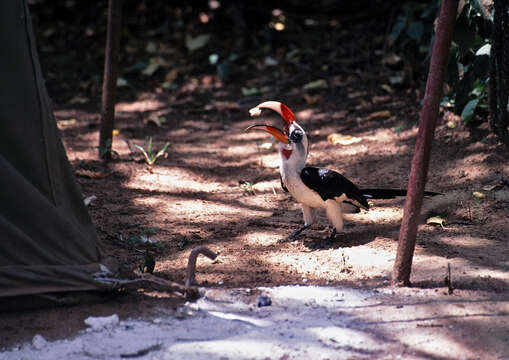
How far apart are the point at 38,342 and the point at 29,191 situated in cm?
63

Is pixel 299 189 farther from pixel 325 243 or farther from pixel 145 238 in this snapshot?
pixel 145 238

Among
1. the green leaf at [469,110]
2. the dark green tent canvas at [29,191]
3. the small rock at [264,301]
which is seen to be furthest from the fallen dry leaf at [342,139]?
the dark green tent canvas at [29,191]

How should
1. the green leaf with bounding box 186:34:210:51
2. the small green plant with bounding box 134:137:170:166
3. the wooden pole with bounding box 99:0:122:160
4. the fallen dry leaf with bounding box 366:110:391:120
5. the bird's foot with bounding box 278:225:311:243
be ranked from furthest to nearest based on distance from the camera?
the green leaf with bounding box 186:34:210:51, the fallen dry leaf with bounding box 366:110:391:120, the small green plant with bounding box 134:137:170:166, the wooden pole with bounding box 99:0:122:160, the bird's foot with bounding box 278:225:311:243

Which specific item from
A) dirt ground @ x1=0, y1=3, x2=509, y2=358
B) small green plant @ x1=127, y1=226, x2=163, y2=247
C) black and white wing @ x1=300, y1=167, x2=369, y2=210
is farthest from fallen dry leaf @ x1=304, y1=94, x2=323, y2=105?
small green plant @ x1=127, y1=226, x2=163, y2=247

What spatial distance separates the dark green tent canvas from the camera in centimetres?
260

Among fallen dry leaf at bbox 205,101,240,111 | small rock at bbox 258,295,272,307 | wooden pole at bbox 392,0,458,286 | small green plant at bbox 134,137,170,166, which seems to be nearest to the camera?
wooden pole at bbox 392,0,458,286

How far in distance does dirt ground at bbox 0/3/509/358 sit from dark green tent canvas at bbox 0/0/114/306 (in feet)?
0.52

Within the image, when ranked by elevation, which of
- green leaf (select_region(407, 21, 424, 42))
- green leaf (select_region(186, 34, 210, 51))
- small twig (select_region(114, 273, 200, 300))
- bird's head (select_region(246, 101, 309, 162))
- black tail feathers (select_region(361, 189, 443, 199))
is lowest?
small twig (select_region(114, 273, 200, 300))

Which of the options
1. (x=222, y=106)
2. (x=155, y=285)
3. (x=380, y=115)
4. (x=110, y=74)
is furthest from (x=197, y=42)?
(x=155, y=285)

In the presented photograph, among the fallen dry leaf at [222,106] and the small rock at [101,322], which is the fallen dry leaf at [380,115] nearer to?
the fallen dry leaf at [222,106]

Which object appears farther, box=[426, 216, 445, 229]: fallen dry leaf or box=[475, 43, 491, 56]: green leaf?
box=[475, 43, 491, 56]: green leaf

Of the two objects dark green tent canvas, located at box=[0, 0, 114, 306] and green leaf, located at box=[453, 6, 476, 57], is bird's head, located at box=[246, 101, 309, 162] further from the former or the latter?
green leaf, located at box=[453, 6, 476, 57]

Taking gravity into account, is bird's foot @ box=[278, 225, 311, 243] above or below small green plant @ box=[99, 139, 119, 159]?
below

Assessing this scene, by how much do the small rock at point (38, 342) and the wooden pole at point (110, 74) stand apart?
9.04 ft
